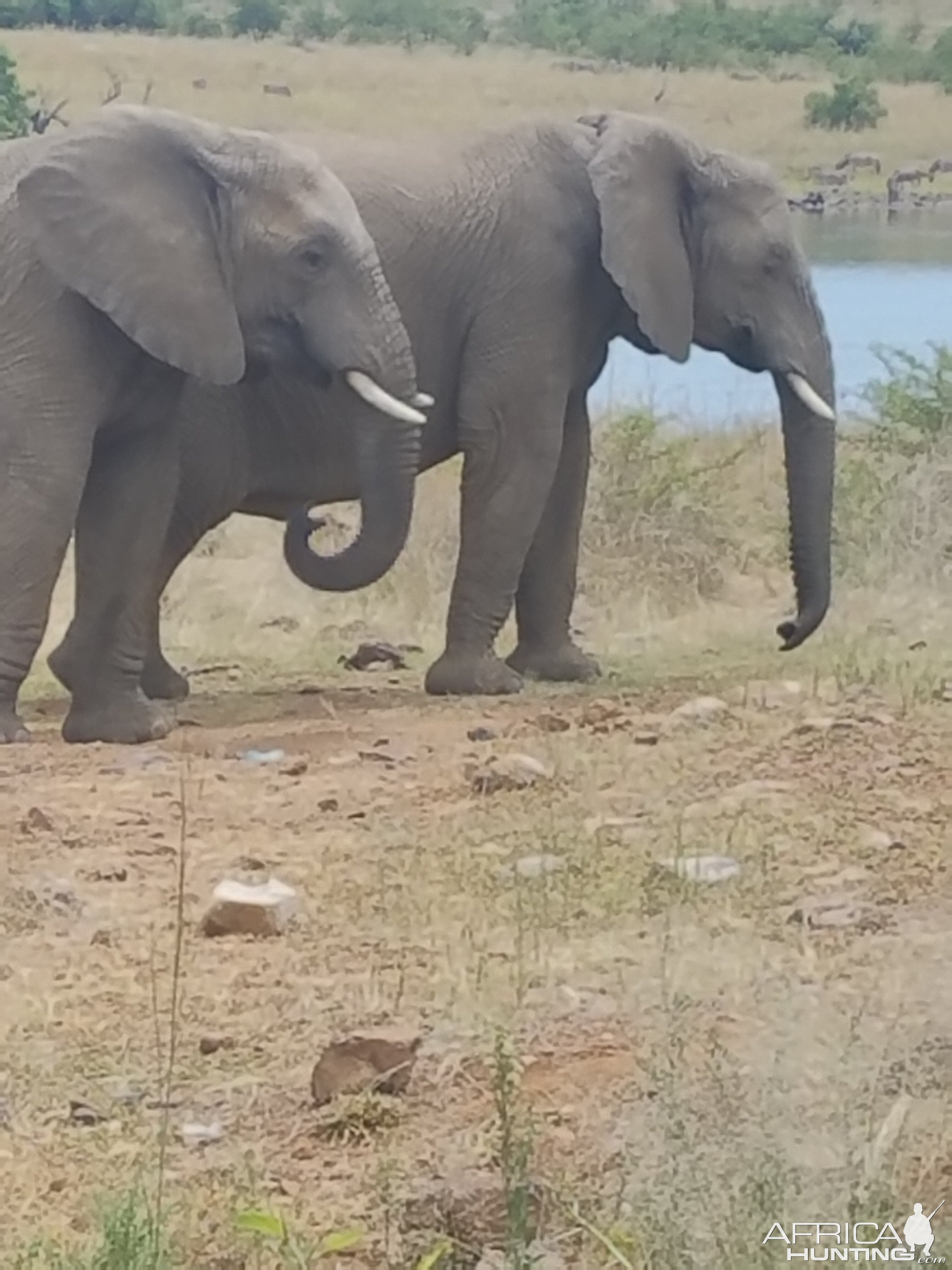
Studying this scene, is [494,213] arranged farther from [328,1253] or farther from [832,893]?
[328,1253]

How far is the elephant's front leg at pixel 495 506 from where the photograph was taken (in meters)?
8.77

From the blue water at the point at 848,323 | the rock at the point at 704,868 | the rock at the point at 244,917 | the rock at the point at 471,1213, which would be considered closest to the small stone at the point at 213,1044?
the rock at the point at 244,917

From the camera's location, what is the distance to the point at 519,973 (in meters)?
4.66

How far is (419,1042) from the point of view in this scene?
416 centimetres

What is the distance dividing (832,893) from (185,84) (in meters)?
24.8

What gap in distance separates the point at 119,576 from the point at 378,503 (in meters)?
0.83

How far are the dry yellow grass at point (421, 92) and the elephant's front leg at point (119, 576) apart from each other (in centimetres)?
1778

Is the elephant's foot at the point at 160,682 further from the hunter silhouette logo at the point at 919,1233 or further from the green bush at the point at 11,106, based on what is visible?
the green bush at the point at 11,106

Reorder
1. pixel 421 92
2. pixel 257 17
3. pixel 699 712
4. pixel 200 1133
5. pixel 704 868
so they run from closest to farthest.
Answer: pixel 200 1133 < pixel 704 868 < pixel 699 712 < pixel 421 92 < pixel 257 17

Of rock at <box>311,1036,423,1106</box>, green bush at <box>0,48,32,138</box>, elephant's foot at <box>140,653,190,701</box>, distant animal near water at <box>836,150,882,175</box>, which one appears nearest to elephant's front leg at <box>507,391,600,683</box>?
elephant's foot at <box>140,653,190,701</box>

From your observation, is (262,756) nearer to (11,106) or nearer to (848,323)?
(848,323)

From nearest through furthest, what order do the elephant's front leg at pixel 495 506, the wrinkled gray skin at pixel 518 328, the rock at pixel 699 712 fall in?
the rock at pixel 699 712
the wrinkled gray skin at pixel 518 328
the elephant's front leg at pixel 495 506

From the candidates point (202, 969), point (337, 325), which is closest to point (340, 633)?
point (337, 325)

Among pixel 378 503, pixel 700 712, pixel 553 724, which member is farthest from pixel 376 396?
pixel 700 712
